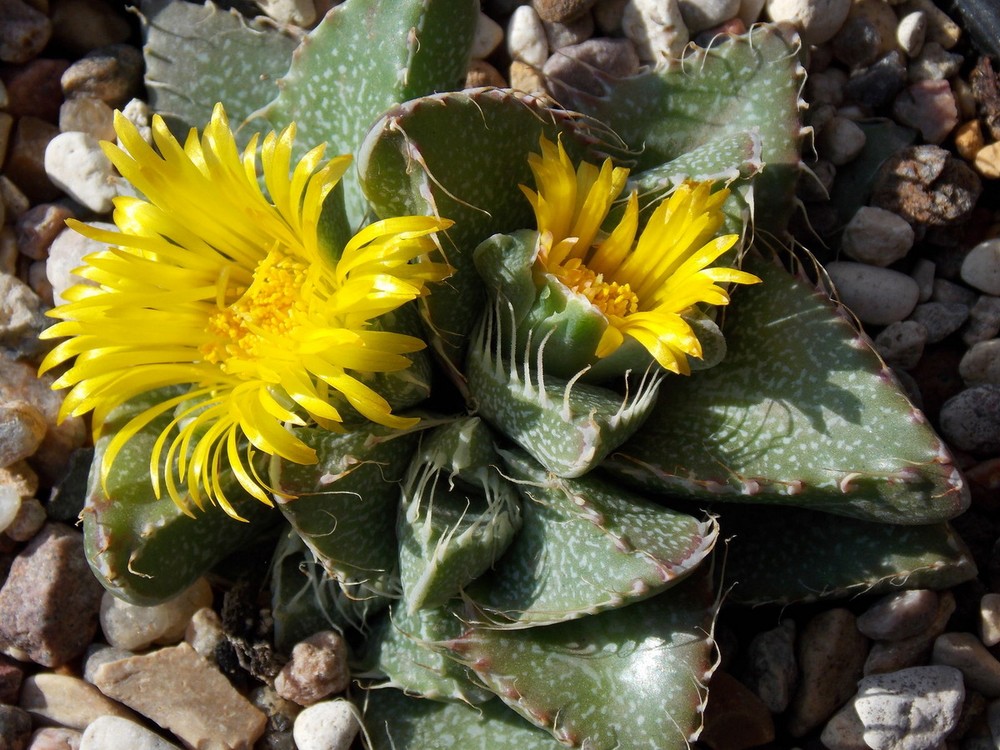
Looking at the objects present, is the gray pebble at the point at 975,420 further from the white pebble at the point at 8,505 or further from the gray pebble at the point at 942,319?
the white pebble at the point at 8,505

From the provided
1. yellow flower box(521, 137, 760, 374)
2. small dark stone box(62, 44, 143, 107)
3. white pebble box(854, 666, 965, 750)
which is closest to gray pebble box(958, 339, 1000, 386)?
white pebble box(854, 666, 965, 750)

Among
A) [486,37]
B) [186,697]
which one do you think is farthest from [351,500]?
[486,37]

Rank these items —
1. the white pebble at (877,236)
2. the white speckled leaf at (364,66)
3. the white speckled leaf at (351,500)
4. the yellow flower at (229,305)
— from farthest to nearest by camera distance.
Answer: the white pebble at (877,236)
the white speckled leaf at (364,66)
the white speckled leaf at (351,500)
the yellow flower at (229,305)

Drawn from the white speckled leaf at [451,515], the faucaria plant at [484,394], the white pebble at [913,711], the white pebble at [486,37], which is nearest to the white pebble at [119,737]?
the faucaria plant at [484,394]

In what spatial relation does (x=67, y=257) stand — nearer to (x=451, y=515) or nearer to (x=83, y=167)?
(x=83, y=167)

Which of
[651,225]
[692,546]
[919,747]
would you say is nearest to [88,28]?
[651,225]

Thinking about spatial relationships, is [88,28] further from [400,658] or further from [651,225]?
[400,658]
